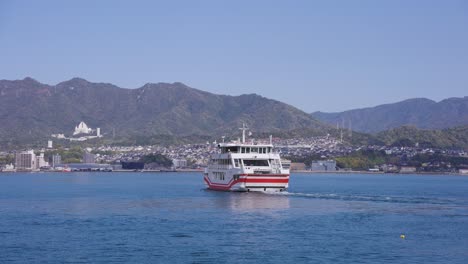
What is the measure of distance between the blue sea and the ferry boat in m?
5.44

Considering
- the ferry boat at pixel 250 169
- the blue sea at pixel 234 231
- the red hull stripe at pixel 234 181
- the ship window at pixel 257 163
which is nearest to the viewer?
the blue sea at pixel 234 231

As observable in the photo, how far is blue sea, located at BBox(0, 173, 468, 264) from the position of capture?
1702 inches

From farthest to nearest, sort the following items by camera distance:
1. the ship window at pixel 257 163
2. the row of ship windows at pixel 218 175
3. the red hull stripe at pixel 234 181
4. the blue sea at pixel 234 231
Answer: the row of ship windows at pixel 218 175, the ship window at pixel 257 163, the red hull stripe at pixel 234 181, the blue sea at pixel 234 231

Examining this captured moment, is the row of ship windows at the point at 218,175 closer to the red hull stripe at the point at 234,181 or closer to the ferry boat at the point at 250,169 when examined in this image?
the ferry boat at the point at 250,169

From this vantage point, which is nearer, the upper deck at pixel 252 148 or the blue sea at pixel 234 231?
the blue sea at pixel 234 231

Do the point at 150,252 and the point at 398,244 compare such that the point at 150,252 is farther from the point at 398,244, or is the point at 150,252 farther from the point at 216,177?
the point at 216,177

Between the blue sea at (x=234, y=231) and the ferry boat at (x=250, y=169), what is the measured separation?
17.9ft

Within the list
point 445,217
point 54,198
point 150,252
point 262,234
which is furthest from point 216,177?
point 150,252

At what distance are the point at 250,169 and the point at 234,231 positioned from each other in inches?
1216

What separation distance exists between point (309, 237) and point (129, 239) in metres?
11.2

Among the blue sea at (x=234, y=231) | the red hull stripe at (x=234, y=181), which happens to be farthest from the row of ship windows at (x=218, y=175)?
the blue sea at (x=234, y=231)

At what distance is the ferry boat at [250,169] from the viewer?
82750 mm

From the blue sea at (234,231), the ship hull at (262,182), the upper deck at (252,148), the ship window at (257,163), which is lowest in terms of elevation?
the blue sea at (234,231)

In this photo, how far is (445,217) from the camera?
→ 208 feet
